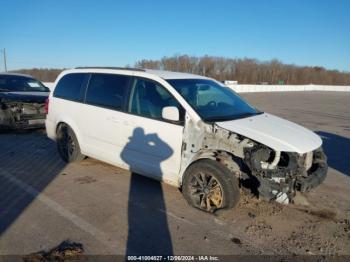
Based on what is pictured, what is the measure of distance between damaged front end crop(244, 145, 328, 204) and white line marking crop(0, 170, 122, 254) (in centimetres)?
185

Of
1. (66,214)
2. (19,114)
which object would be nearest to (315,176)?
(66,214)

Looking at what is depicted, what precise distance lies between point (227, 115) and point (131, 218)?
1.98 metres

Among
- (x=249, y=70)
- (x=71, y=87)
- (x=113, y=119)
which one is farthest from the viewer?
(x=249, y=70)

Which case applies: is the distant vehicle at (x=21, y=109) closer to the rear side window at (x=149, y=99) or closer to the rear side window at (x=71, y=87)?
the rear side window at (x=71, y=87)

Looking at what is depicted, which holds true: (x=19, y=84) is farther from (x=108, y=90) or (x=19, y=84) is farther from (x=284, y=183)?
(x=284, y=183)

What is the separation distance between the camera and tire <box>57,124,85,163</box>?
20.7ft

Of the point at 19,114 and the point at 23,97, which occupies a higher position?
the point at 23,97

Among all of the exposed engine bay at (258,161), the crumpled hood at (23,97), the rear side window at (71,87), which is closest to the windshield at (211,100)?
the exposed engine bay at (258,161)

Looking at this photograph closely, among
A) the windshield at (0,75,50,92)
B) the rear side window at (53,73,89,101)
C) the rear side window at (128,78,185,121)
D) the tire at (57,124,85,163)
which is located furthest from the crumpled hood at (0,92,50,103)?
the rear side window at (128,78,185,121)

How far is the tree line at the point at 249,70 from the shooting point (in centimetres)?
8350

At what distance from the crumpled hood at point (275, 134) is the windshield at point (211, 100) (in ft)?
0.83

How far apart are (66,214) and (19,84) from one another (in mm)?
7848

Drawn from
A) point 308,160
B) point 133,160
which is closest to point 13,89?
point 133,160

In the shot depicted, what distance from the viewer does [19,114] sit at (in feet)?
30.7
